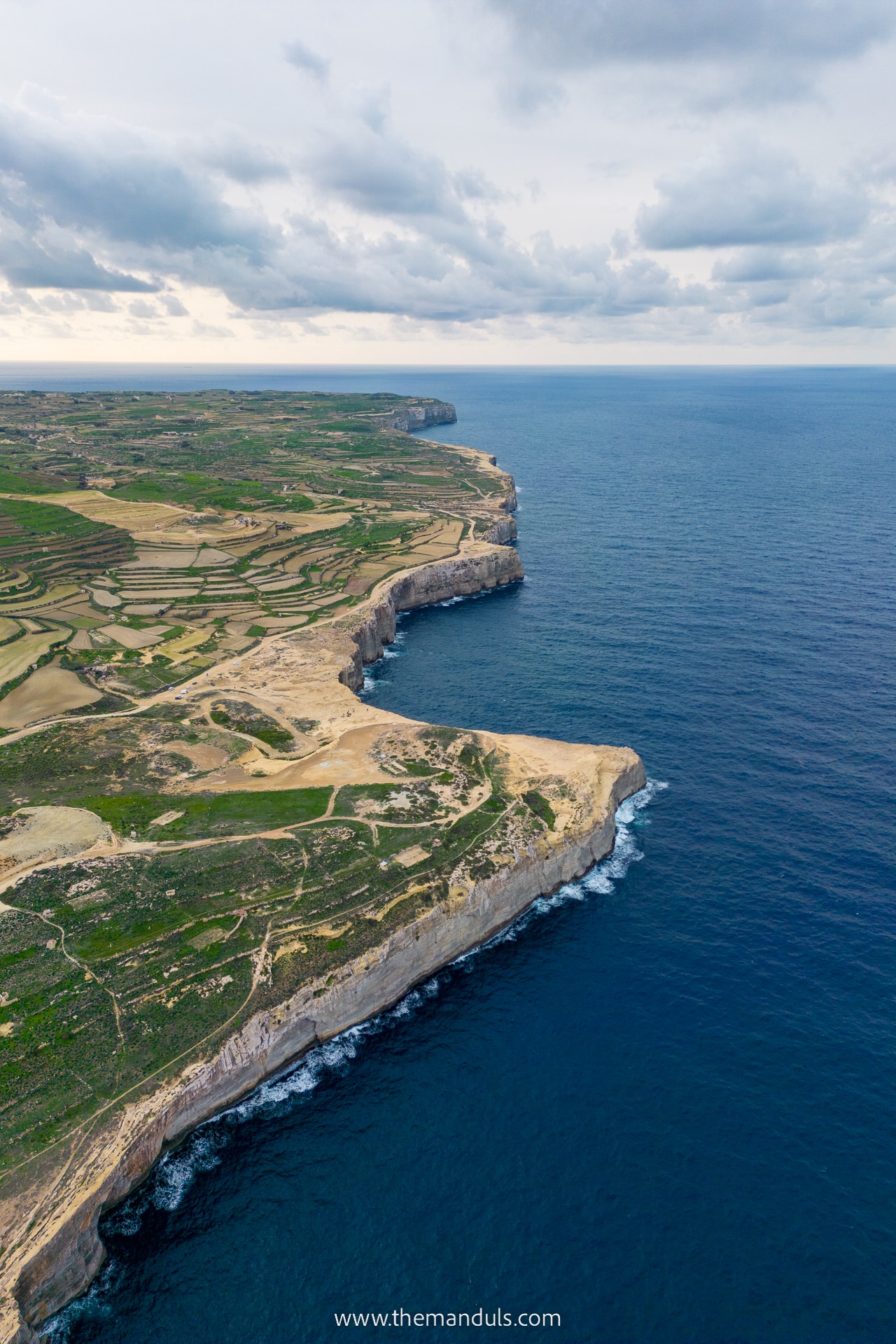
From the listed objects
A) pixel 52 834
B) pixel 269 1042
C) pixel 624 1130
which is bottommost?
pixel 624 1130

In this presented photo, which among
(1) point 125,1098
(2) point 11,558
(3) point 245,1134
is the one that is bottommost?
(3) point 245,1134

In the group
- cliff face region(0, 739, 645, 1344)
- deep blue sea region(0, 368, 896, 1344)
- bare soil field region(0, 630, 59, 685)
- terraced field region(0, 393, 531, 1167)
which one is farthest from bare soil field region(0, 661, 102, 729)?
deep blue sea region(0, 368, 896, 1344)

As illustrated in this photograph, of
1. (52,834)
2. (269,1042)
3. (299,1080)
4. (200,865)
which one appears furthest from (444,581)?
(299,1080)

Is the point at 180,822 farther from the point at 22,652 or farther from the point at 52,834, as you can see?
the point at 22,652

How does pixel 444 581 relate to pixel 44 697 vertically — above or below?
below

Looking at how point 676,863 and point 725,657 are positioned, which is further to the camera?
point 725,657

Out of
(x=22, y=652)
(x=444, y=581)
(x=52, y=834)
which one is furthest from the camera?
(x=444, y=581)

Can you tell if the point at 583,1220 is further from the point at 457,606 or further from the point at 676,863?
the point at 457,606

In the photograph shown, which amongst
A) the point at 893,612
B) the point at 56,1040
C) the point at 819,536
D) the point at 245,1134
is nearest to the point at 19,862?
the point at 56,1040
